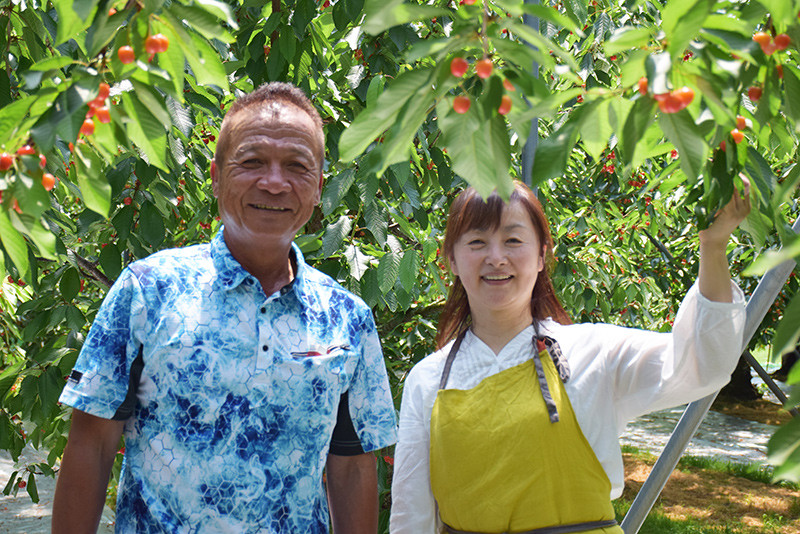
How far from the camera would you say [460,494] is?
A: 62.4 inches

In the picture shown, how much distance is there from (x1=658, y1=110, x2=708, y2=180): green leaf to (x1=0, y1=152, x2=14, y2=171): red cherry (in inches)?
25.0

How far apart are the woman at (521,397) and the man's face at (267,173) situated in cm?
40

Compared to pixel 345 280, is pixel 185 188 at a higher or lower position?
higher

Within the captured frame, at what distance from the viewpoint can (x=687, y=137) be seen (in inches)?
29.5

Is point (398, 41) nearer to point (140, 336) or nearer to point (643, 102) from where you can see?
point (140, 336)

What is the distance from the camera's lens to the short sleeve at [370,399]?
1569mm

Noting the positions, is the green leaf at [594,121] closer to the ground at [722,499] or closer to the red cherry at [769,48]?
the red cherry at [769,48]

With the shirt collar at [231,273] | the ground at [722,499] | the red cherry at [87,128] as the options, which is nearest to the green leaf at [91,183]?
the red cherry at [87,128]

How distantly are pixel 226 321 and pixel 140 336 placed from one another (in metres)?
0.15

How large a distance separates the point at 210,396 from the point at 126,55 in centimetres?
74

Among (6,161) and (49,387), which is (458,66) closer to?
(6,161)

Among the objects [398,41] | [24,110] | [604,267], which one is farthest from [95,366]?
[604,267]

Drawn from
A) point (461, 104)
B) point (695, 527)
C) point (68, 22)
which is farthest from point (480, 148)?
point (695, 527)

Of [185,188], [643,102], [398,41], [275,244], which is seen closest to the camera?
[643,102]
